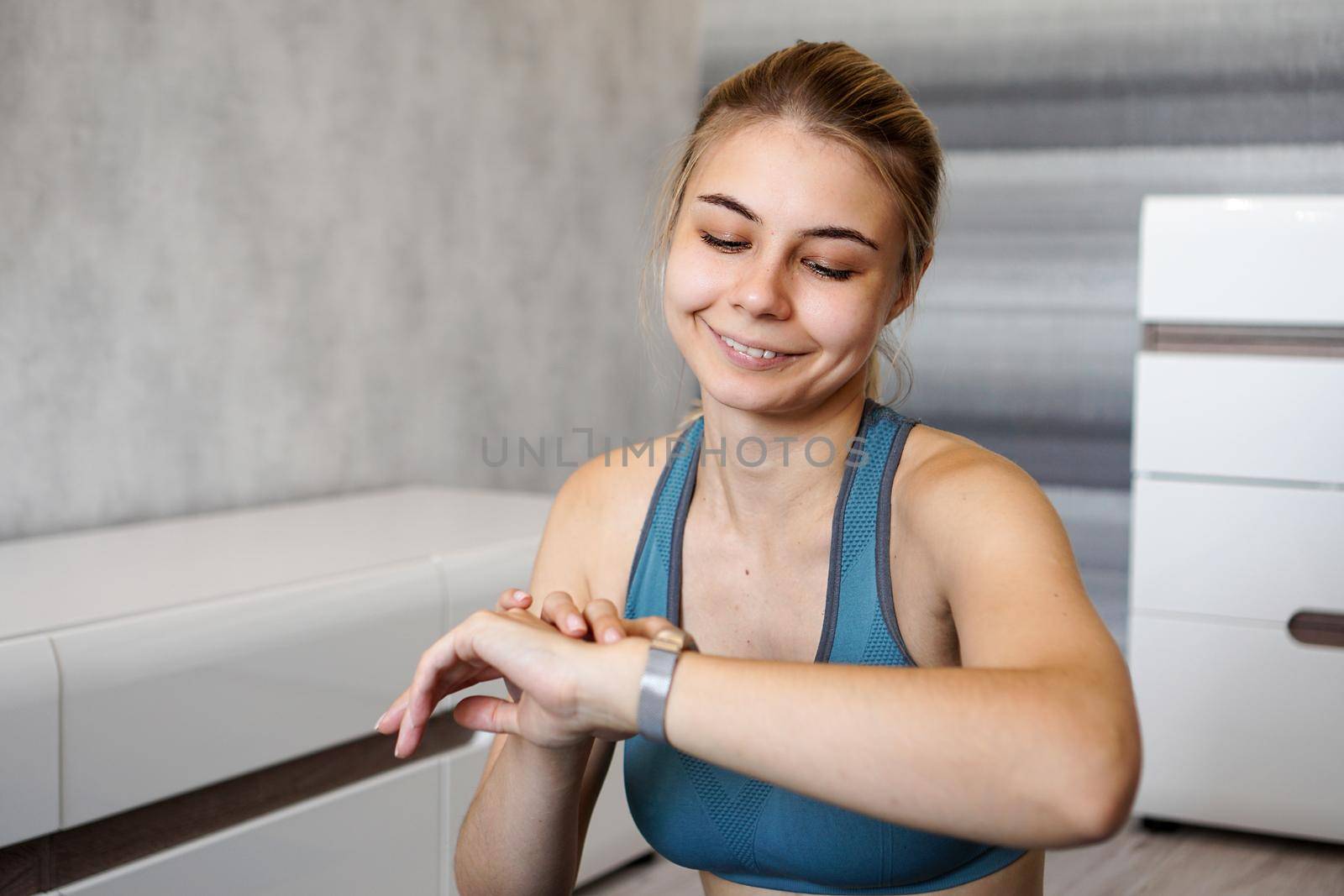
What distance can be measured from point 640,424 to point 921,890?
2.61m

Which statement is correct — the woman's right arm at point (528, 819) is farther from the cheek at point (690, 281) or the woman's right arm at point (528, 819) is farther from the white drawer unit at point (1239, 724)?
the white drawer unit at point (1239, 724)

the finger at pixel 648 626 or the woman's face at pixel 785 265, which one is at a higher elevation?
the woman's face at pixel 785 265

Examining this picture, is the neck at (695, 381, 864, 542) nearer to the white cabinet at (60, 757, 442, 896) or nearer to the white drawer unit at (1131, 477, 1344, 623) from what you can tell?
the white cabinet at (60, 757, 442, 896)

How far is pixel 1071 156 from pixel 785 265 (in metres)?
2.58

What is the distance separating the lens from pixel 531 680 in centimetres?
93

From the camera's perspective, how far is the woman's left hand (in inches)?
35.1

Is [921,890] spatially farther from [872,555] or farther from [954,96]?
[954,96]

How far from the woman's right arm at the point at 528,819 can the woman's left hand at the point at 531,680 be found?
2.3 inches

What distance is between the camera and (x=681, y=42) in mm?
3799

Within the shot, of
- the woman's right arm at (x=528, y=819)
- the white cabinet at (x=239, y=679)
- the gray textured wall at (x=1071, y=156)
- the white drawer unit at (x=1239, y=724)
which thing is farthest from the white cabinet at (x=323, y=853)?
the gray textured wall at (x=1071, y=156)

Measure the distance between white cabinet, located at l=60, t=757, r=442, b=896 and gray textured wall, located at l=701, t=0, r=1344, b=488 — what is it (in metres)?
2.06

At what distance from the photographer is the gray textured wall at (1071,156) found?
317 cm

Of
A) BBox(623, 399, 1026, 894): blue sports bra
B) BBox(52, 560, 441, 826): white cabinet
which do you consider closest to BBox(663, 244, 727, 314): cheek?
BBox(623, 399, 1026, 894): blue sports bra

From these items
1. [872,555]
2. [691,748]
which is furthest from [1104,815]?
[872,555]
